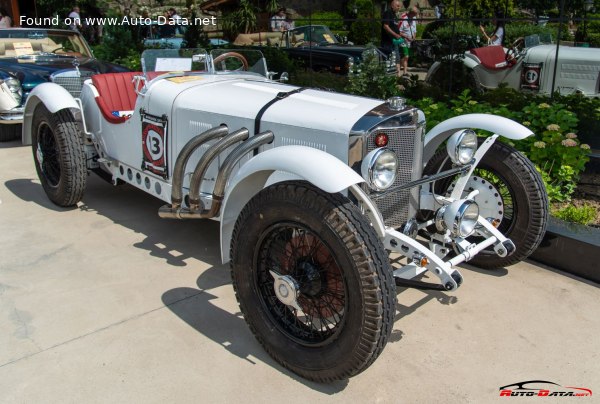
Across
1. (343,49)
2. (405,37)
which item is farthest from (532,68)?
(343,49)

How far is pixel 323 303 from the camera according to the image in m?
2.64

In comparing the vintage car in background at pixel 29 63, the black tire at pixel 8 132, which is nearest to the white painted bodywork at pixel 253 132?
the vintage car in background at pixel 29 63

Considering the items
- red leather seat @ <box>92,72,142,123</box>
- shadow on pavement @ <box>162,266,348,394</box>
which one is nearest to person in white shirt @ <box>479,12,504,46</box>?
red leather seat @ <box>92,72,142,123</box>

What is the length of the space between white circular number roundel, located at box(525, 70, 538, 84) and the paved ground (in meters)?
4.02

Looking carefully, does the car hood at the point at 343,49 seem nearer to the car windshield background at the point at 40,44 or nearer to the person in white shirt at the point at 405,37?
the person in white shirt at the point at 405,37

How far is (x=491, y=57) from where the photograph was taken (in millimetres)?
7191

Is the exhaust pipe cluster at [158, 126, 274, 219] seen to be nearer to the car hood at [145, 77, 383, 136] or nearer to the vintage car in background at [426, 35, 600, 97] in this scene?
the car hood at [145, 77, 383, 136]

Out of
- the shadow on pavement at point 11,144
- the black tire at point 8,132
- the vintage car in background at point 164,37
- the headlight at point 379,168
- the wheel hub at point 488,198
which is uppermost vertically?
the vintage car in background at point 164,37

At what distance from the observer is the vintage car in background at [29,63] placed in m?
7.17

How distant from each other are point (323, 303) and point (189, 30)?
9.25 m

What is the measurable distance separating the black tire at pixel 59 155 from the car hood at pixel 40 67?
8.54 feet

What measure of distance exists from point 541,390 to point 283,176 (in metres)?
1.70

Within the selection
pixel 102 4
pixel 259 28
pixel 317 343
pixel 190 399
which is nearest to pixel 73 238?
pixel 190 399

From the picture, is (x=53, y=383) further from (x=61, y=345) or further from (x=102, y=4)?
(x=102, y=4)
